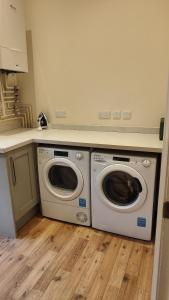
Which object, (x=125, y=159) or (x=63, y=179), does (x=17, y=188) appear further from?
(x=125, y=159)

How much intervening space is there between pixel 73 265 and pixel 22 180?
2.90 feet

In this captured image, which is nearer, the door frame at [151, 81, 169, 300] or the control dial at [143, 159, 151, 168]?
the door frame at [151, 81, 169, 300]

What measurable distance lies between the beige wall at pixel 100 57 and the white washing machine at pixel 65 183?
0.66 meters

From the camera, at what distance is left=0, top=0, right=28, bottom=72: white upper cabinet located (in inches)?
79.5

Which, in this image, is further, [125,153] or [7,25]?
[7,25]

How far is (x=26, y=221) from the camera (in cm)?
222

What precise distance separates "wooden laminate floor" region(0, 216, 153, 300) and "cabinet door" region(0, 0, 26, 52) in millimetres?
1888

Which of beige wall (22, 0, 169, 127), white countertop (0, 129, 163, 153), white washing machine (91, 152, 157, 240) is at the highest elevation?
beige wall (22, 0, 169, 127)

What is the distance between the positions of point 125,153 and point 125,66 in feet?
3.25

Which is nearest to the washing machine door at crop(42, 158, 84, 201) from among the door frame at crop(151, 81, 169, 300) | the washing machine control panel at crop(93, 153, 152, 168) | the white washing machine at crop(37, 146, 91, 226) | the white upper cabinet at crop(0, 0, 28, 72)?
the white washing machine at crop(37, 146, 91, 226)

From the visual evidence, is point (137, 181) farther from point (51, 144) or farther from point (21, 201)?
point (21, 201)

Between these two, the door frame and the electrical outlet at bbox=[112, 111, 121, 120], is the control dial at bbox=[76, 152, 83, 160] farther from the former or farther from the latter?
the door frame

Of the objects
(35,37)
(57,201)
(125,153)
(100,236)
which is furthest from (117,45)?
(100,236)

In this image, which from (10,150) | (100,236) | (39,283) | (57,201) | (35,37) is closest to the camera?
(39,283)
